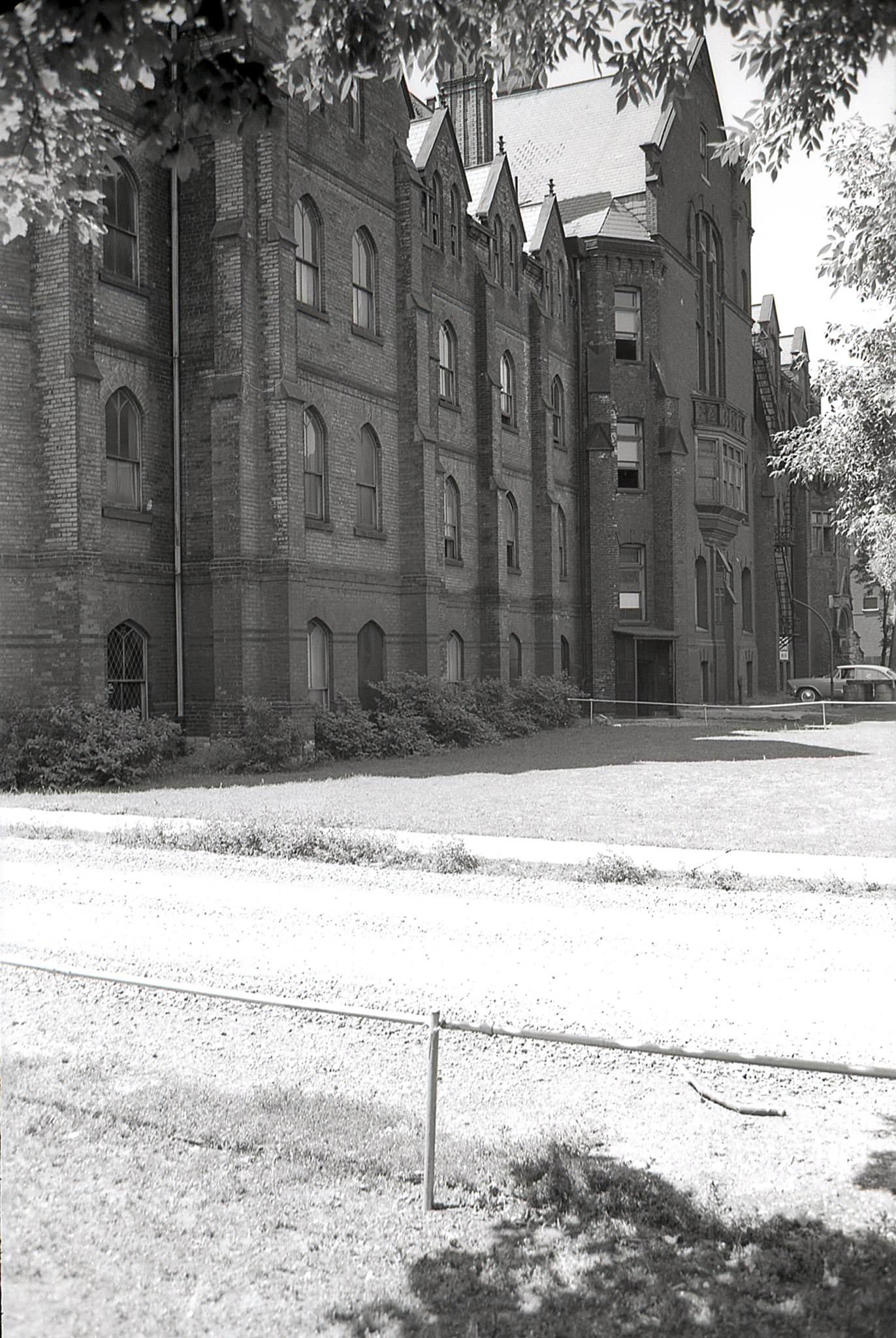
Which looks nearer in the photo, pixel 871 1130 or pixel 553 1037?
pixel 553 1037

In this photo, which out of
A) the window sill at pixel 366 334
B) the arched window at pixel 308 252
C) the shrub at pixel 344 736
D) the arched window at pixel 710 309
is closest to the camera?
the shrub at pixel 344 736

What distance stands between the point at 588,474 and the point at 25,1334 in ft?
125

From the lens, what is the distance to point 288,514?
24.5 m

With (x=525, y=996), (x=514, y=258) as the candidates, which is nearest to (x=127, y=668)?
(x=525, y=996)

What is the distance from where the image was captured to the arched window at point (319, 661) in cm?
2644

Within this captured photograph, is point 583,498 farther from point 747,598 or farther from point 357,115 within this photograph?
point 357,115

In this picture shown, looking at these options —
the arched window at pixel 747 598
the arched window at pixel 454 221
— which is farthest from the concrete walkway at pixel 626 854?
the arched window at pixel 747 598

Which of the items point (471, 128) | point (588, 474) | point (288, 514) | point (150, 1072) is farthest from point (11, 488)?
point (471, 128)

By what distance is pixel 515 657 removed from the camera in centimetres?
3678

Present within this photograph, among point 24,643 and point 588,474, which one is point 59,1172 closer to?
point 24,643

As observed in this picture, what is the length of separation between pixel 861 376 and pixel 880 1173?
9.41m

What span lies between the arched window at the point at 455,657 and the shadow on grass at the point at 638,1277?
2785 cm

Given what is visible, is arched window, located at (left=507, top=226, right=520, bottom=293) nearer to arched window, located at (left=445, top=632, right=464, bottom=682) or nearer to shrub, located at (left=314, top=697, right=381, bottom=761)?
arched window, located at (left=445, top=632, right=464, bottom=682)

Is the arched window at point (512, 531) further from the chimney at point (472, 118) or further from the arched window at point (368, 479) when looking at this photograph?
the chimney at point (472, 118)
